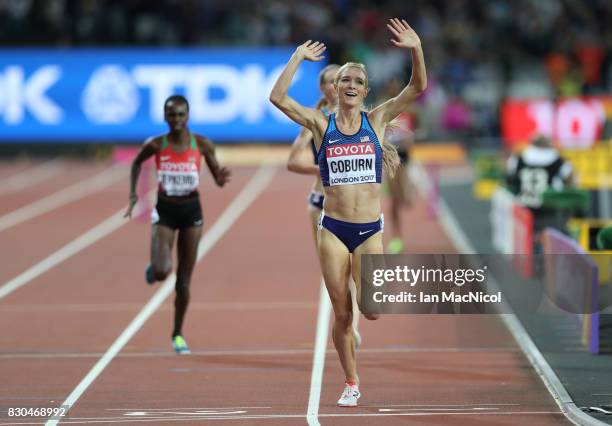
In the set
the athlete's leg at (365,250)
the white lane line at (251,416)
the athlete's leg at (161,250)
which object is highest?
the athlete's leg at (365,250)

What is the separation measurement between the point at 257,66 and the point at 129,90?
2.83m

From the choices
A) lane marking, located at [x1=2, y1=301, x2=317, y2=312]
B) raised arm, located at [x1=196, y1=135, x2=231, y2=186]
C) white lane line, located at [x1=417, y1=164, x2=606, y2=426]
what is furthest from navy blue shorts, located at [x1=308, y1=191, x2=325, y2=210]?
lane marking, located at [x1=2, y1=301, x2=317, y2=312]

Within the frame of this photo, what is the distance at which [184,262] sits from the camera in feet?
34.9

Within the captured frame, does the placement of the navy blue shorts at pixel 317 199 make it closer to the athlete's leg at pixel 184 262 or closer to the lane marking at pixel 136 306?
the athlete's leg at pixel 184 262

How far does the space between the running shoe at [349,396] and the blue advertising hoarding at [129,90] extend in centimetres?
2194

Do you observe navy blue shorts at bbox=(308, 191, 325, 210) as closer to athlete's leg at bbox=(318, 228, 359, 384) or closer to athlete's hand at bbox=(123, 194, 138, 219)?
athlete's hand at bbox=(123, 194, 138, 219)

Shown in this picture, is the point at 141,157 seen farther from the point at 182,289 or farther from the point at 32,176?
the point at 32,176

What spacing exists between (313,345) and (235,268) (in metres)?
4.92

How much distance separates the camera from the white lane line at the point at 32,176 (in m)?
26.3

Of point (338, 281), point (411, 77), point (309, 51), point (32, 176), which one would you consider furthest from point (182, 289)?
point (32, 176)

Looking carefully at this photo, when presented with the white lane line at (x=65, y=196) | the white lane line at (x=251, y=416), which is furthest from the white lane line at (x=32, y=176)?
the white lane line at (x=251, y=416)

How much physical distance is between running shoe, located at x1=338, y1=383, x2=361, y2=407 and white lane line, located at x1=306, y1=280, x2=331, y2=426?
162mm

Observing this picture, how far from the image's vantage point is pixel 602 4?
34.3 meters

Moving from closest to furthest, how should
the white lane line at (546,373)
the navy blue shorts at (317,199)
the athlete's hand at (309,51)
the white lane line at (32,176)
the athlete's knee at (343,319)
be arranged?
1. the white lane line at (546,373)
2. the athlete's hand at (309,51)
3. the athlete's knee at (343,319)
4. the navy blue shorts at (317,199)
5. the white lane line at (32,176)
